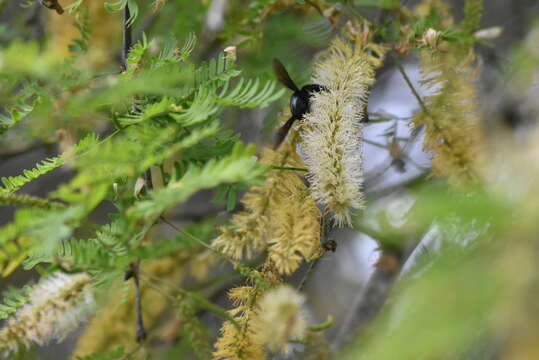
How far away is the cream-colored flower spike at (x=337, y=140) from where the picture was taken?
41 cm

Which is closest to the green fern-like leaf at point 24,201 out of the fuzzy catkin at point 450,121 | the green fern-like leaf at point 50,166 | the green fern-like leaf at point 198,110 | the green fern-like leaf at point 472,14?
the green fern-like leaf at point 50,166

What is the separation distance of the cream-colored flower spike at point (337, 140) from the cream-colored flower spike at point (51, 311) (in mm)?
186

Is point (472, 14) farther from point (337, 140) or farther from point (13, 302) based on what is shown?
point (13, 302)

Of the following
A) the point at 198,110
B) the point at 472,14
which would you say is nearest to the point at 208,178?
the point at 198,110

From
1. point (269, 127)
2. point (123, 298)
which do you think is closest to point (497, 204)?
point (123, 298)

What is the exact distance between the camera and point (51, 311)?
367 mm

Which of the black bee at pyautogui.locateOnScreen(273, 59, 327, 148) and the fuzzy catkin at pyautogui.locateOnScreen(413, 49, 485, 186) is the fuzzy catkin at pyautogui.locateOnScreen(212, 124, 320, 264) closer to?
the black bee at pyautogui.locateOnScreen(273, 59, 327, 148)

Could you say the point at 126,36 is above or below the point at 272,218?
above

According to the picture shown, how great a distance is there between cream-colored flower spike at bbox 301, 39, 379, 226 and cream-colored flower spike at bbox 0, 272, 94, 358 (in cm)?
19

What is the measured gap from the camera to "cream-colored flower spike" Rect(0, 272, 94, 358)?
1.20 feet

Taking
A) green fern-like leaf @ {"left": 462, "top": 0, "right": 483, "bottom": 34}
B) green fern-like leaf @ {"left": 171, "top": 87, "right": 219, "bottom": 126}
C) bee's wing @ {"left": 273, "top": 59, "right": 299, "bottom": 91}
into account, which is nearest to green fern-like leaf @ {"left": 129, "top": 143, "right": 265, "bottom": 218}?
green fern-like leaf @ {"left": 171, "top": 87, "right": 219, "bottom": 126}

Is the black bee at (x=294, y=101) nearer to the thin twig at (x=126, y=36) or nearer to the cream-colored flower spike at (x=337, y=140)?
the cream-colored flower spike at (x=337, y=140)

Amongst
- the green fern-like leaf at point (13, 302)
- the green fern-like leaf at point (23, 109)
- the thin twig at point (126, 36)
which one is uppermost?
the thin twig at point (126, 36)

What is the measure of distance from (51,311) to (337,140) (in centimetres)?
24
